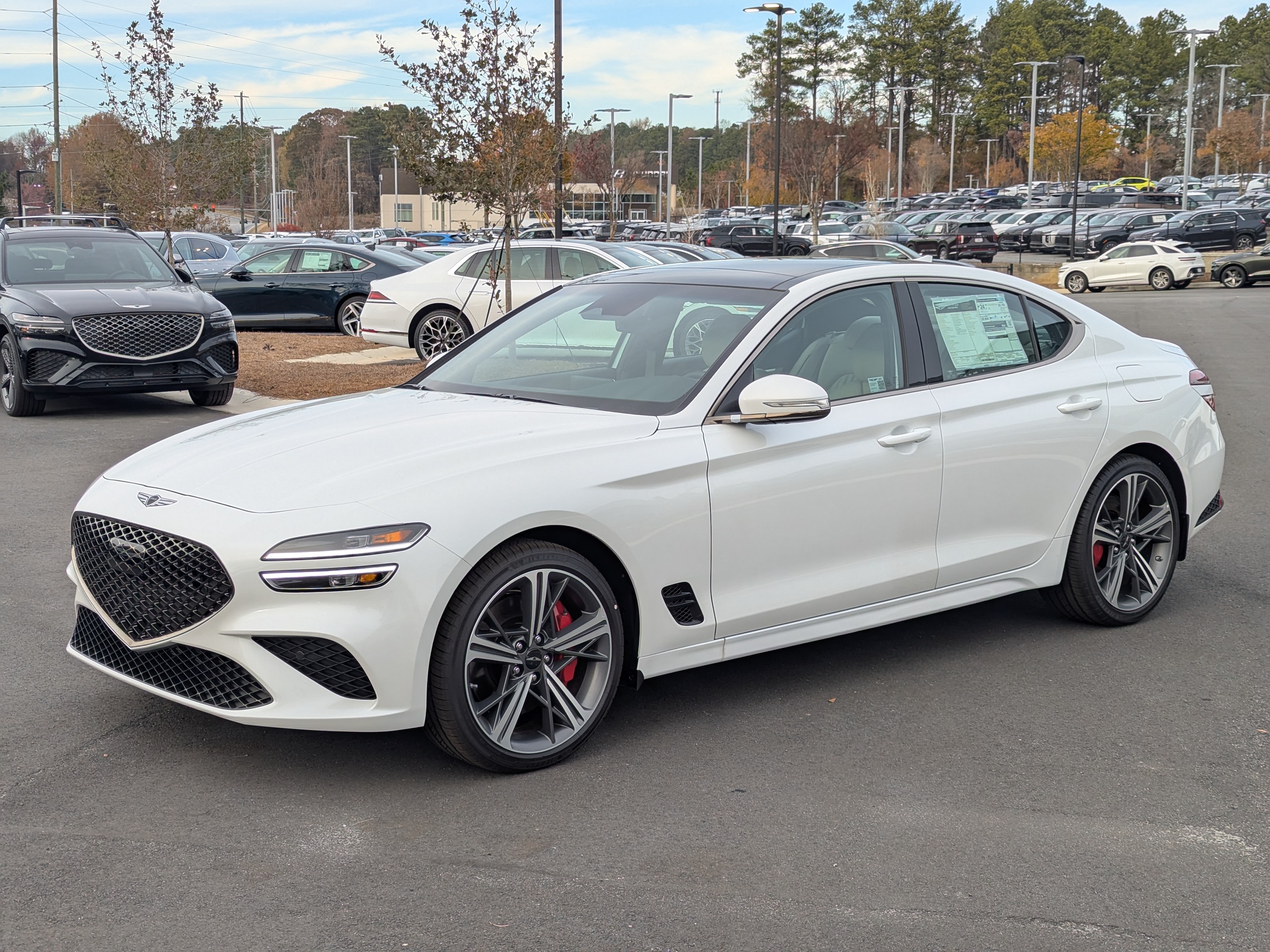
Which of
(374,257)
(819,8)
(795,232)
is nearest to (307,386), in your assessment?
(374,257)

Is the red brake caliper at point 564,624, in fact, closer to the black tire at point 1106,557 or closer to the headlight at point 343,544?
the headlight at point 343,544

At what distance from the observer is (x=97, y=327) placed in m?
12.1

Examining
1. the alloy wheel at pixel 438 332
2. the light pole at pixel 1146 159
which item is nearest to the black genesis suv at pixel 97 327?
the alloy wheel at pixel 438 332

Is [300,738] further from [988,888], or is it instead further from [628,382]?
[988,888]

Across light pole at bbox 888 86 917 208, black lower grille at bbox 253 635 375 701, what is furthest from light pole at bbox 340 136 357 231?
black lower grille at bbox 253 635 375 701

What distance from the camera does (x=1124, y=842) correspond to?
→ 12.4ft

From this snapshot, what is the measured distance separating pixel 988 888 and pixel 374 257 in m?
18.2

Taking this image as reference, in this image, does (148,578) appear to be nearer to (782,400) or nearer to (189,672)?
(189,672)

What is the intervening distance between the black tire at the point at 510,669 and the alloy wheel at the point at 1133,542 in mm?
2538

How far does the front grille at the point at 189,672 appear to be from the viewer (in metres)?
3.98

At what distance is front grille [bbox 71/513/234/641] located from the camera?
3951mm

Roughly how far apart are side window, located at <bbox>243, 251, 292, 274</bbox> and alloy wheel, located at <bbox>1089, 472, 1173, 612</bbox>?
1710 cm

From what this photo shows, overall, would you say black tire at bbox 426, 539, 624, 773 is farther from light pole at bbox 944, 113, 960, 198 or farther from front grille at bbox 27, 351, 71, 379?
light pole at bbox 944, 113, 960, 198

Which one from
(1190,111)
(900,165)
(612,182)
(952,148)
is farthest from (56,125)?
(952,148)
